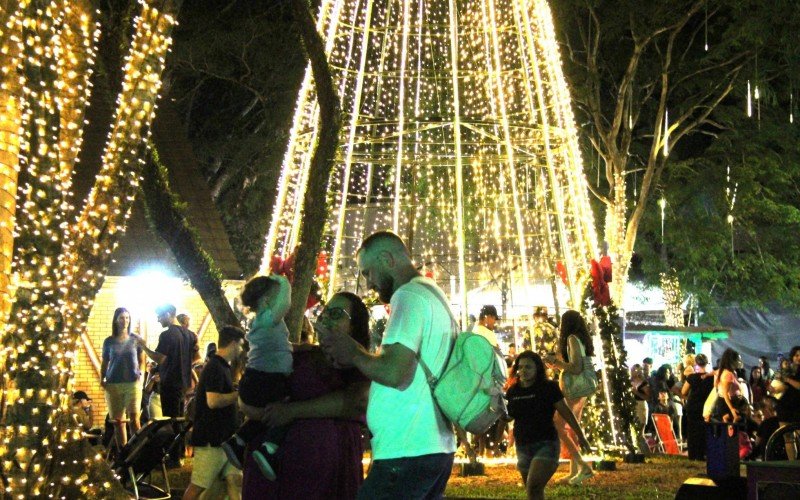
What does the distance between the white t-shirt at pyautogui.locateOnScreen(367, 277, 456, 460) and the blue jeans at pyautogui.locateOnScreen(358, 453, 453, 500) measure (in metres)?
0.03

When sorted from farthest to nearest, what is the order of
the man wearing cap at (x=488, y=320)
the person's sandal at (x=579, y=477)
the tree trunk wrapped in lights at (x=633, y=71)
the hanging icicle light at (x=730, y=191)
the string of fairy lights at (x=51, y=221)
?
the hanging icicle light at (x=730, y=191) < the tree trunk wrapped in lights at (x=633, y=71) < the man wearing cap at (x=488, y=320) < the person's sandal at (x=579, y=477) < the string of fairy lights at (x=51, y=221)

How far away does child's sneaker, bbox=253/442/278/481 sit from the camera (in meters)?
4.95

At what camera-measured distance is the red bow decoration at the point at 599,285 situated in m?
13.9

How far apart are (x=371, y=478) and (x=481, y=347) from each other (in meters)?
0.67

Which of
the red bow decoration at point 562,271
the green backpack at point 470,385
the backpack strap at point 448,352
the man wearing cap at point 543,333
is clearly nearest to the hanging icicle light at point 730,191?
the red bow decoration at point 562,271

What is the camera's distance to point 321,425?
5.05 m

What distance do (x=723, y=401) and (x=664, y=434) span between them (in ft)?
15.6

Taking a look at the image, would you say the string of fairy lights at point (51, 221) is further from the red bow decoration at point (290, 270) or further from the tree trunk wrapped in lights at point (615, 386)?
the tree trunk wrapped in lights at point (615, 386)

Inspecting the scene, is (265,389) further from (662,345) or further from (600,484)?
(662,345)

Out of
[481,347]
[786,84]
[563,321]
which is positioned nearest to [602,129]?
[786,84]

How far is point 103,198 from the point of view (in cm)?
922

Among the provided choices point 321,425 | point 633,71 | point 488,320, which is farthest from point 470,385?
point 633,71

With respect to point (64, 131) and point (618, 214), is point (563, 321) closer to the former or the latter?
point (64, 131)

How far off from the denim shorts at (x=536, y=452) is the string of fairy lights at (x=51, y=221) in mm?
3391
